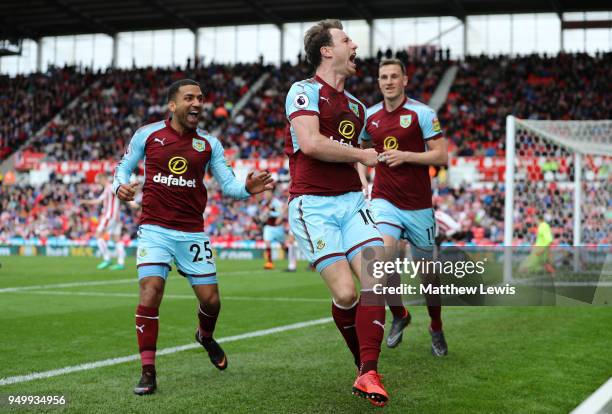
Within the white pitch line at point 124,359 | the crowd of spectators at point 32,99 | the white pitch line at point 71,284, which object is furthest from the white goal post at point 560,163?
the crowd of spectators at point 32,99

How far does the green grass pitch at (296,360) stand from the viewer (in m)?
4.59

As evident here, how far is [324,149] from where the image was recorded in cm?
450

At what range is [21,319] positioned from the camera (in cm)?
866

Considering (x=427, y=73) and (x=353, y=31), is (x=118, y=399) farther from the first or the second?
(x=353, y=31)

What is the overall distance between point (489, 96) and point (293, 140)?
3107 cm

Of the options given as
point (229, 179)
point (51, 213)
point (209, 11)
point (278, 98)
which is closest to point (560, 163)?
point (278, 98)

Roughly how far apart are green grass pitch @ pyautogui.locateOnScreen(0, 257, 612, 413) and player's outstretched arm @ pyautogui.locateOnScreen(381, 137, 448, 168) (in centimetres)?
144

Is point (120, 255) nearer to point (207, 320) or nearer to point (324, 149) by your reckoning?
point (207, 320)

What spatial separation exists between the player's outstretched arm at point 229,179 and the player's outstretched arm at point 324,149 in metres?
0.96

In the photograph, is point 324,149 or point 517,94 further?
point 517,94

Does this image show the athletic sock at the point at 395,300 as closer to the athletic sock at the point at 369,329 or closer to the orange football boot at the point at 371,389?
the athletic sock at the point at 369,329

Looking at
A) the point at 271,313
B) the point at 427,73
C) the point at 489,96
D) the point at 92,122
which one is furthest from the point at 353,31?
the point at 271,313

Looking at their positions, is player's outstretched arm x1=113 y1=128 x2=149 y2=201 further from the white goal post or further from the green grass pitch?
the white goal post

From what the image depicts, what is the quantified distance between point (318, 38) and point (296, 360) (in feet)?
8.48
